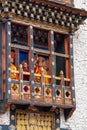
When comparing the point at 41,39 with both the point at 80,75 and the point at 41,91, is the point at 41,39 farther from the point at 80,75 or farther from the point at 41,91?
the point at 41,91

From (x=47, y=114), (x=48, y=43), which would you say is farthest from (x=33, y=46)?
(x=47, y=114)

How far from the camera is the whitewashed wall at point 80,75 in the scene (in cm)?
1728

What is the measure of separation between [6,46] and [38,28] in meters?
1.45

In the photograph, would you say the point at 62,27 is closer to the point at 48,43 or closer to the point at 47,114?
the point at 48,43

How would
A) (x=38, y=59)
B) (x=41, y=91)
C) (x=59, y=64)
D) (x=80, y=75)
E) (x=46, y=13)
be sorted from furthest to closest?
(x=80, y=75) < (x=59, y=64) < (x=38, y=59) < (x=46, y=13) < (x=41, y=91)

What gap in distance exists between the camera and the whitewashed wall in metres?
17.3

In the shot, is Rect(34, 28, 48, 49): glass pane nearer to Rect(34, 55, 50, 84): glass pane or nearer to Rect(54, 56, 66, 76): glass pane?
Rect(34, 55, 50, 84): glass pane

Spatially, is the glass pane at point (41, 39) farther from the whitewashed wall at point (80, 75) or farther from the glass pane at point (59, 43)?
the whitewashed wall at point (80, 75)

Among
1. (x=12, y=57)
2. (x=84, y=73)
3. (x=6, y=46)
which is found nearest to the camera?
(x=6, y=46)

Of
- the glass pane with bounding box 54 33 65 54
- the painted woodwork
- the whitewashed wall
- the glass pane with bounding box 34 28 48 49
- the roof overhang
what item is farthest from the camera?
the glass pane with bounding box 54 33 65 54

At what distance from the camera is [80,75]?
1780 centimetres

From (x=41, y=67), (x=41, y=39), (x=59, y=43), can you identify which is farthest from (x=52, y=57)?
(x=59, y=43)

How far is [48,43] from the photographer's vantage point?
659 inches

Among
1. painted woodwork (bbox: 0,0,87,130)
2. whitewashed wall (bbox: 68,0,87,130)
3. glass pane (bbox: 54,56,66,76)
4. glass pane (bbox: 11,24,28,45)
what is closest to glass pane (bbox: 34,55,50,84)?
painted woodwork (bbox: 0,0,87,130)
